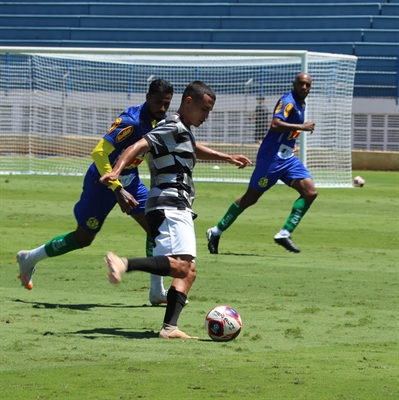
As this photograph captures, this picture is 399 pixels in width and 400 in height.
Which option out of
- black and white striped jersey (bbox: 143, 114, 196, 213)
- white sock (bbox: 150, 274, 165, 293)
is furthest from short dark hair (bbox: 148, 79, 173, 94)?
white sock (bbox: 150, 274, 165, 293)

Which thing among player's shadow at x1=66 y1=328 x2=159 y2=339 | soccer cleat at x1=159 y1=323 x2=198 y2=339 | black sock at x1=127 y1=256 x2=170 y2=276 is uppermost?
black sock at x1=127 y1=256 x2=170 y2=276

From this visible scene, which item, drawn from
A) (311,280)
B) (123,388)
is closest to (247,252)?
(311,280)

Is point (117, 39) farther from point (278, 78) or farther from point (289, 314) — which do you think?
point (289, 314)

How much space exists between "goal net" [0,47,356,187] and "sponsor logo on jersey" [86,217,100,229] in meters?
17.4

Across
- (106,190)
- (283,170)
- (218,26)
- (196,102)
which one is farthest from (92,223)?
(218,26)

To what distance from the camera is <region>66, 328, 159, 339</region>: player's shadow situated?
22.8ft

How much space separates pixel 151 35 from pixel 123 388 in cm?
3304

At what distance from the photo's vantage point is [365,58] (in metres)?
33.0

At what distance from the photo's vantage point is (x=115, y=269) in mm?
6207

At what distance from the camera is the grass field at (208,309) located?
5.43 metres

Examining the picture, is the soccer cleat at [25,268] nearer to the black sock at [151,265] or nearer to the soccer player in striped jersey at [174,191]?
the soccer player in striped jersey at [174,191]

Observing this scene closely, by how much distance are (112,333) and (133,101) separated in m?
23.6

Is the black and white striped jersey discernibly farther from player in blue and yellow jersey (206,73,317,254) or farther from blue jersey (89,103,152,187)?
player in blue and yellow jersey (206,73,317,254)

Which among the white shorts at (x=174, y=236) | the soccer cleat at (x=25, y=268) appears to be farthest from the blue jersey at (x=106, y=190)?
the white shorts at (x=174, y=236)
